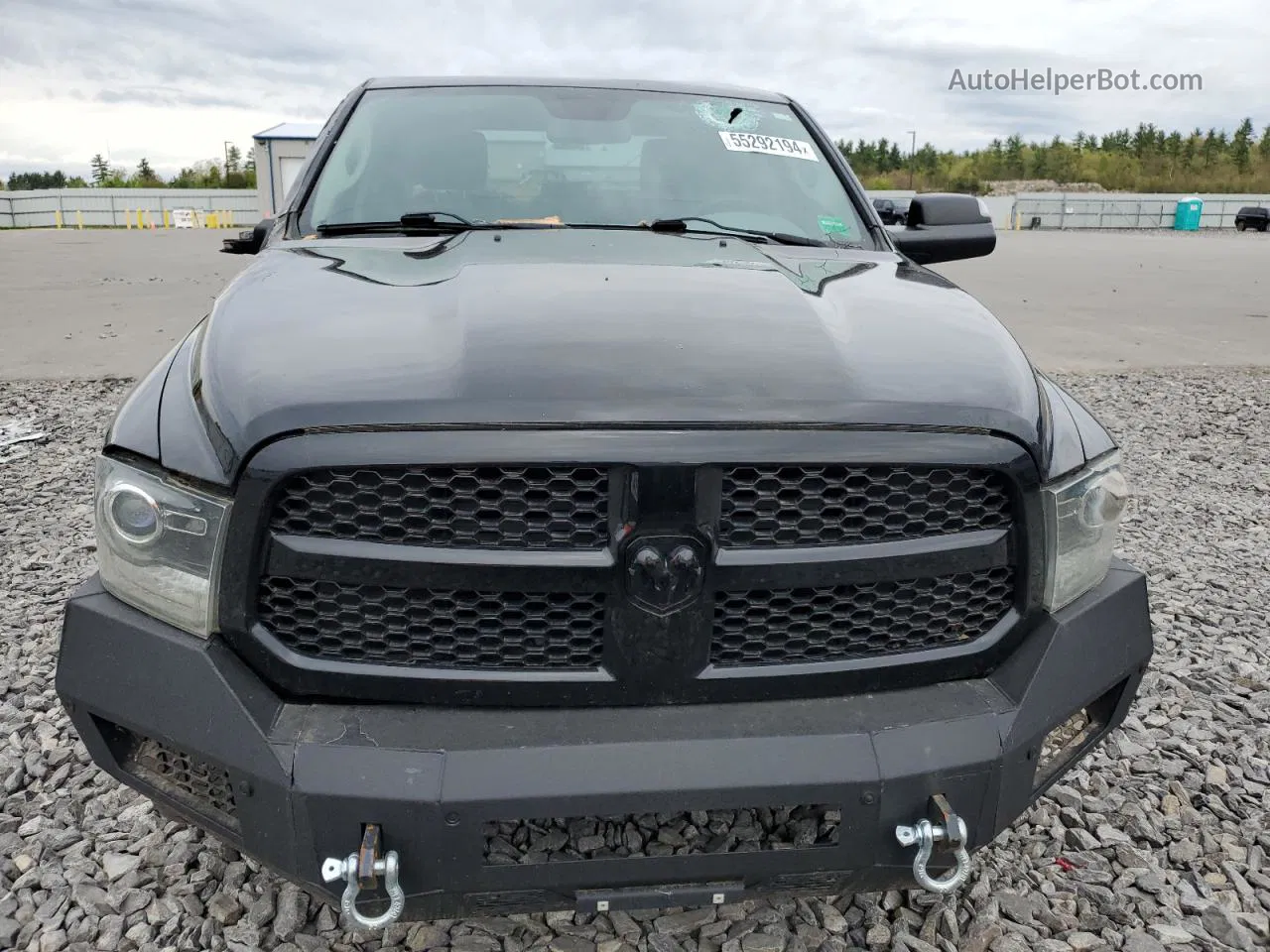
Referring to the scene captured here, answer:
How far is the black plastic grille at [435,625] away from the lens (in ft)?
5.08

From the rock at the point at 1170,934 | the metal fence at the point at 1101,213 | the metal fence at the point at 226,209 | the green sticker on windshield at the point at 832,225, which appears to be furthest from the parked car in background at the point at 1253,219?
the rock at the point at 1170,934

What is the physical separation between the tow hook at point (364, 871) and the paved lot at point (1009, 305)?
7142 millimetres

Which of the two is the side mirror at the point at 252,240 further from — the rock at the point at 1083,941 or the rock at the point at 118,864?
the rock at the point at 1083,941

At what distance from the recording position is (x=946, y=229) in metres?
3.26

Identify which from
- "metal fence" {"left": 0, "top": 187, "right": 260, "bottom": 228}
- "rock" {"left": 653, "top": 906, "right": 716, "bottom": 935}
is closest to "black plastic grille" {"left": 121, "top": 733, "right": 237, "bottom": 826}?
"rock" {"left": 653, "top": 906, "right": 716, "bottom": 935}

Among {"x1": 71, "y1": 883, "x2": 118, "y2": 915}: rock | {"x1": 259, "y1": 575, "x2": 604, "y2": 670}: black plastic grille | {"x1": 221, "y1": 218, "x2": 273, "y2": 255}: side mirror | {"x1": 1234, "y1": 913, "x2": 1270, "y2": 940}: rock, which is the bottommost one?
{"x1": 71, "y1": 883, "x2": 118, "y2": 915}: rock

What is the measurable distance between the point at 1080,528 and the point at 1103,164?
306 ft

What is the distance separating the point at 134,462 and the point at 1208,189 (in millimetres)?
81247

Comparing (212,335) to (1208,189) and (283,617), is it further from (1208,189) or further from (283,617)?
(1208,189)

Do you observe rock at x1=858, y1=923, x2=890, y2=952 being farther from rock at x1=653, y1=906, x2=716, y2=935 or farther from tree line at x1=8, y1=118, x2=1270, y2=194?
tree line at x1=8, y1=118, x2=1270, y2=194

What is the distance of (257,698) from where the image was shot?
1.52 meters

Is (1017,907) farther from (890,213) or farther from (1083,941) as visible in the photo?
(890,213)

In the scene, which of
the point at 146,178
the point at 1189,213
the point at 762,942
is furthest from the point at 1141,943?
the point at 146,178

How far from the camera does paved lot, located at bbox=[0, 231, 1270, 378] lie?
8891 mm
